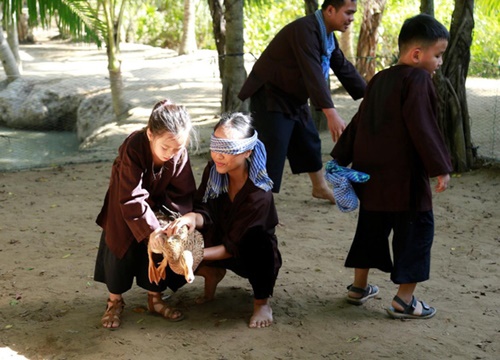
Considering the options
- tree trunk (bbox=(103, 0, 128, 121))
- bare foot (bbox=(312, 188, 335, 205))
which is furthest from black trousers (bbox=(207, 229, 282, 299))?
tree trunk (bbox=(103, 0, 128, 121))

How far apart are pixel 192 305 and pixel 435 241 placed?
191 cm

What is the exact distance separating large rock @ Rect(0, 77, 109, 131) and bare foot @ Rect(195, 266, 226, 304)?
7.97 meters

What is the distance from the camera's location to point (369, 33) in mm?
11109

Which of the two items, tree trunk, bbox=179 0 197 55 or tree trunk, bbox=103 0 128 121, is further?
tree trunk, bbox=179 0 197 55

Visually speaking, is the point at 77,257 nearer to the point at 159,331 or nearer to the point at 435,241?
the point at 159,331

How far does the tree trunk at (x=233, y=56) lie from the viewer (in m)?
6.73

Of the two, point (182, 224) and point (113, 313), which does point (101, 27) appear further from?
point (182, 224)

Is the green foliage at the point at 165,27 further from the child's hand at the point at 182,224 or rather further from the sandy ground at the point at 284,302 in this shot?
the child's hand at the point at 182,224

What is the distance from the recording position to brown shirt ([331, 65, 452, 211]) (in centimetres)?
330

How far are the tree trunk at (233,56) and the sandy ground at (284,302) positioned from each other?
5.36 ft

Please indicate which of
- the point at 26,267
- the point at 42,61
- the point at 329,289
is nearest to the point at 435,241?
the point at 329,289

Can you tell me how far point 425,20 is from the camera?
3.36m

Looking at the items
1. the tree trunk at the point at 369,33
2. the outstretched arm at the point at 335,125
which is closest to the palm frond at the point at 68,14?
the tree trunk at the point at 369,33

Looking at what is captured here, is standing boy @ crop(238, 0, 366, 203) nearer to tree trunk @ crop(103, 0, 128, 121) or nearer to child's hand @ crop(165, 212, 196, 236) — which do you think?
child's hand @ crop(165, 212, 196, 236)
